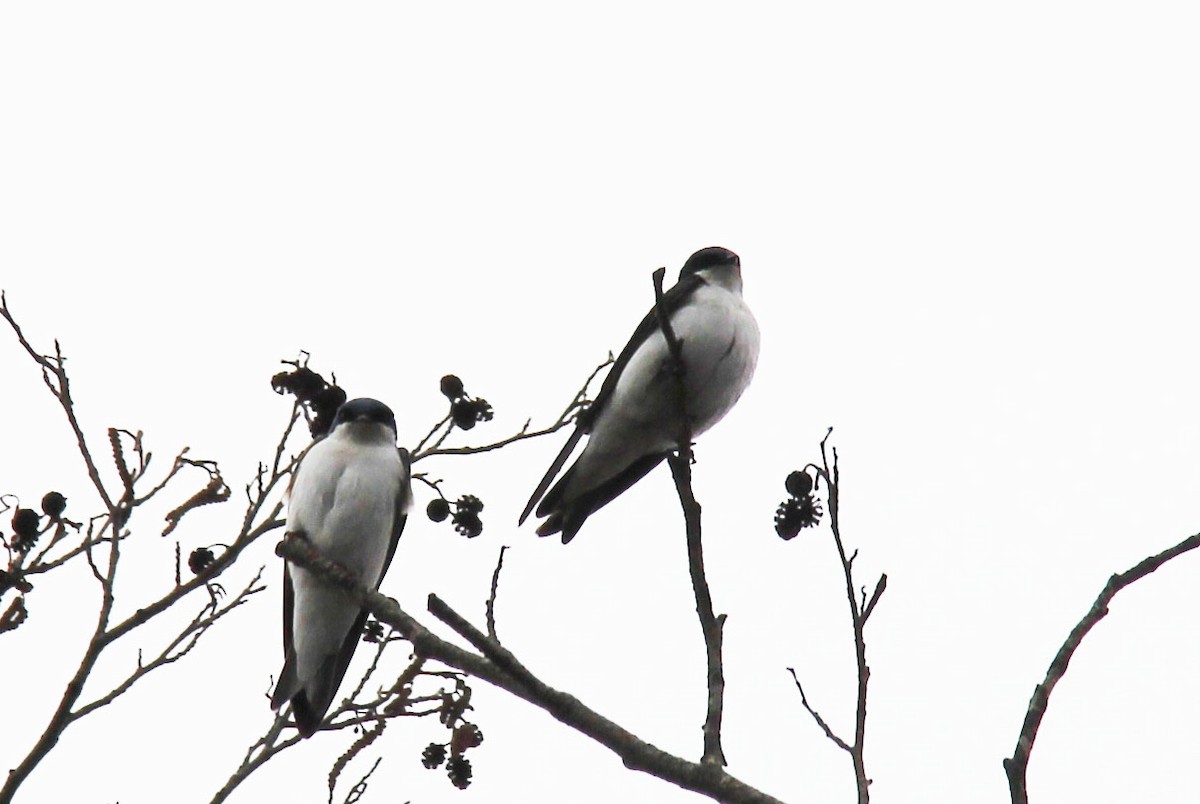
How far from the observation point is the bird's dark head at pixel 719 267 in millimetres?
5812

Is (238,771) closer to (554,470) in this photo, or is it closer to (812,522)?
(812,522)

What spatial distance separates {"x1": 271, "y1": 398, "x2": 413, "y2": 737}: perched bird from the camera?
540 centimetres

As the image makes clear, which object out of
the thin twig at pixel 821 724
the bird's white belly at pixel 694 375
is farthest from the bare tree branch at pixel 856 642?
the bird's white belly at pixel 694 375

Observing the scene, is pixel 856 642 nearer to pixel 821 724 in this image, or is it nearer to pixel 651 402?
pixel 821 724

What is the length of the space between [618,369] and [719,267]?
63 centimetres

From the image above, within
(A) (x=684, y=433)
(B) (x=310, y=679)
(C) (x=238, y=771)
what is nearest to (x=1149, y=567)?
(A) (x=684, y=433)

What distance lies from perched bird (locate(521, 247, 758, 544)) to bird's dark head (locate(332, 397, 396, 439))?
0.79 meters

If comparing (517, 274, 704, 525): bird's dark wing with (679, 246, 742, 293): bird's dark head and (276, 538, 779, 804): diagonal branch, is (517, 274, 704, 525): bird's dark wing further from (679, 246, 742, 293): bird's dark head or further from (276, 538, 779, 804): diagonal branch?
(276, 538, 779, 804): diagonal branch

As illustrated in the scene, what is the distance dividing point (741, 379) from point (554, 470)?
0.80 meters

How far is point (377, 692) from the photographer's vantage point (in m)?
4.06

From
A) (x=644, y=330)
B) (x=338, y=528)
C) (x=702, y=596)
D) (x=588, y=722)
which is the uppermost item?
(x=644, y=330)

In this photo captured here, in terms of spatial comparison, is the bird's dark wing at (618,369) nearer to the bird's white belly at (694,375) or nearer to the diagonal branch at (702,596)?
the bird's white belly at (694,375)

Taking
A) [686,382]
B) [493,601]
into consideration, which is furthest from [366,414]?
[493,601]

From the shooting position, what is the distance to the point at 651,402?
5242 millimetres
